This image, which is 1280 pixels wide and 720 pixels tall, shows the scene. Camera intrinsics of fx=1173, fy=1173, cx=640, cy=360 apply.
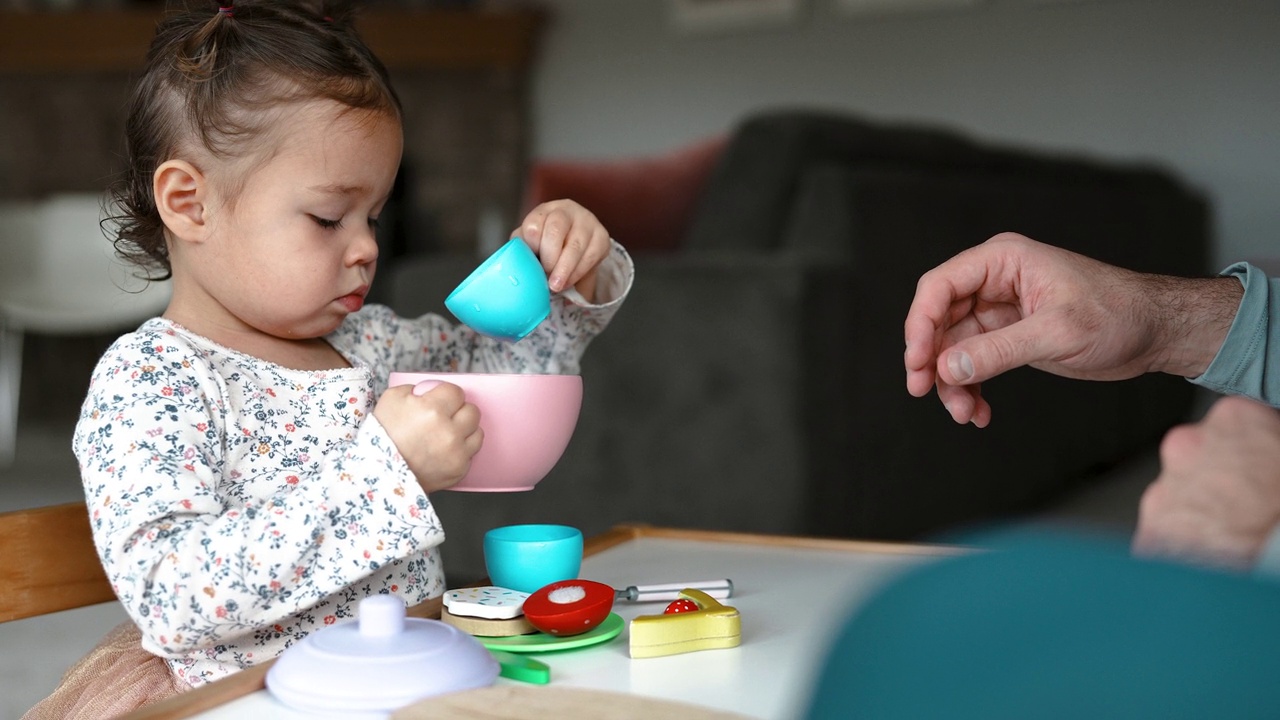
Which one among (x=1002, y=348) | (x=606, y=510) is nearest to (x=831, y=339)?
(x=606, y=510)

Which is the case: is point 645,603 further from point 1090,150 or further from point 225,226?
point 1090,150

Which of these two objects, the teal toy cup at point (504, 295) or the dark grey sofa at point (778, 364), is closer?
the teal toy cup at point (504, 295)

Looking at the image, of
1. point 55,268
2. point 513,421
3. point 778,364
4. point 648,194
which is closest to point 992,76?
point 648,194

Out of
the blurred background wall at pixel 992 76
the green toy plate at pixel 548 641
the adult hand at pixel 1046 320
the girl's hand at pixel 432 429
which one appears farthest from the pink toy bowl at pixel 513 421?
the blurred background wall at pixel 992 76

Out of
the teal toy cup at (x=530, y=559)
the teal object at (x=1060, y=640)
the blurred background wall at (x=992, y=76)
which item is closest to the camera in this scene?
the teal object at (x=1060, y=640)

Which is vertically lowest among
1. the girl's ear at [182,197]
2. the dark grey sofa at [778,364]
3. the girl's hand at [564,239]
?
the dark grey sofa at [778,364]

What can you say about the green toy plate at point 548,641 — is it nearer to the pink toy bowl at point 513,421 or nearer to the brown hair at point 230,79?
the pink toy bowl at point 513,421

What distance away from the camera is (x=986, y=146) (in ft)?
9.02

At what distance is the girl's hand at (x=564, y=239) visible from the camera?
932 mm

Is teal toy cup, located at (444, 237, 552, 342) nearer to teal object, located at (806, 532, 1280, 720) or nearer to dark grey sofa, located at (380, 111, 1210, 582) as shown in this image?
teal object, located at (806, 532, 1280, 720)

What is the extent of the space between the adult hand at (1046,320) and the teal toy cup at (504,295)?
27 centimetres

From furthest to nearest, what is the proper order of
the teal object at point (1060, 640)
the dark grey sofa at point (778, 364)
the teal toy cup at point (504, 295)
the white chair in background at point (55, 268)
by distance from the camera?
1. the white chair in background at point (55, 268)
2. the dark grey sofa at point (778, 364)
3. the teal toy cup at point (504, 295)
4. the teal object at point (1060, 640)

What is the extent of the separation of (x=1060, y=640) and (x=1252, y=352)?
796 mm

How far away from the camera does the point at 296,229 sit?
869 mm
